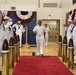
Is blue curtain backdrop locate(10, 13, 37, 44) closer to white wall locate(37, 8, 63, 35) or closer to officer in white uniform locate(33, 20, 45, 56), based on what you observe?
white wall locate(37, 8, 63, 35)

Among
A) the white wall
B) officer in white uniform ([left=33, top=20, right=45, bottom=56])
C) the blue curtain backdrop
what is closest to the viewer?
officer in white uniform ([left=33, top=20, right=45, bottom=56])

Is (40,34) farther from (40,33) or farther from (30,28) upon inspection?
(30,28)

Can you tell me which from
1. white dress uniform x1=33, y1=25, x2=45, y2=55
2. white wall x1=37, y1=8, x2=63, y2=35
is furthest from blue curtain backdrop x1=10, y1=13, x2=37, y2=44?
white dress uniform x1=33, y1=25, x2=45, y2=55

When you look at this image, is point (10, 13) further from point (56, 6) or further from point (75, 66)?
point (75, 66)

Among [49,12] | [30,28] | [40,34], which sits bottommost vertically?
[40,34]

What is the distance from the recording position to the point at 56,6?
15781 mm

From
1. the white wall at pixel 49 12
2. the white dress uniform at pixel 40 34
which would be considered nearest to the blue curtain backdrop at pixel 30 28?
the white wall at pixel 49 12

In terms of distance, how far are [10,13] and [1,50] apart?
9.98 meters

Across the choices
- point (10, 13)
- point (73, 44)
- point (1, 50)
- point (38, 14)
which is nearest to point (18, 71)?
point (1, 50)

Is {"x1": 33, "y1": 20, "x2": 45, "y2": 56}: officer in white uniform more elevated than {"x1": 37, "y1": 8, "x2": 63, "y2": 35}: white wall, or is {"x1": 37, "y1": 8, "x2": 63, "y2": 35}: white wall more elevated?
{"x1": 37, "y1": 8, "x2": 63, "y2": 35}: white wall

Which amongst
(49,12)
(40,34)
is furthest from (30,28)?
(40,34)

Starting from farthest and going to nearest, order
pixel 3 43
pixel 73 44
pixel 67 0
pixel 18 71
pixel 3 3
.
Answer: pixel 3 3 < pixel 67 0 < pixel 73 44 < pixel 18 71 < pixel 3 43

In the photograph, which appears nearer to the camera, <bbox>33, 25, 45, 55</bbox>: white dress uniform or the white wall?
<bbox>33, 25, 45, 55</bbox>: white dress uniform

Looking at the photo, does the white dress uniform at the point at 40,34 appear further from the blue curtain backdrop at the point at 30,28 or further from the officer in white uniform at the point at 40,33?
the blue curtain backdrop at the point at 30,28
